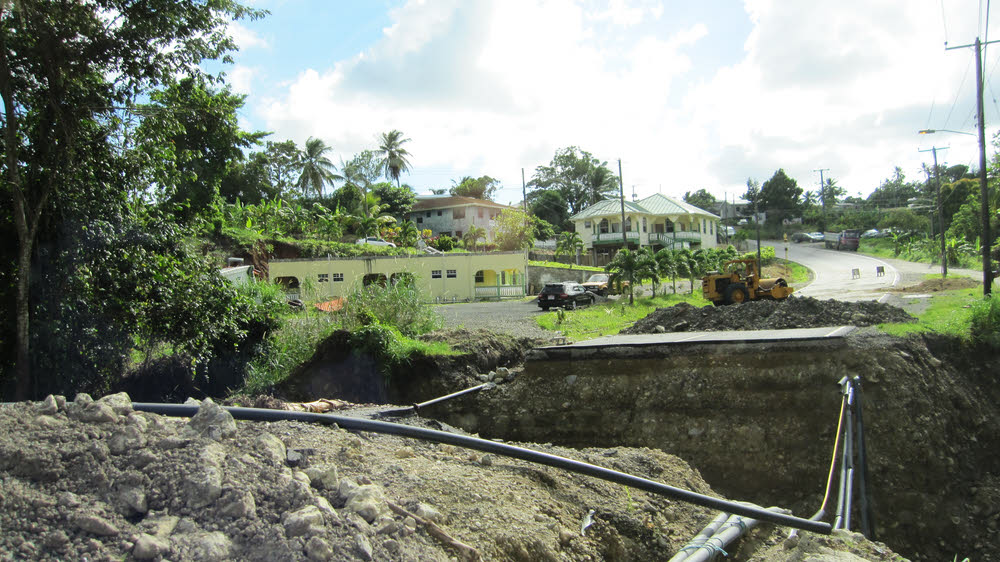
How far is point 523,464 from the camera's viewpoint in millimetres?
4387

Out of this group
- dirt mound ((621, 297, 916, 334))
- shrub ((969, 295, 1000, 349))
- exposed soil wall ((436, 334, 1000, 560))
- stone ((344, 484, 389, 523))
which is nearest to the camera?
stone ((344, 484, 389, 523))

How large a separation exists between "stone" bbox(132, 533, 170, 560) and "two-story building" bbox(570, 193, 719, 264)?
183 feet

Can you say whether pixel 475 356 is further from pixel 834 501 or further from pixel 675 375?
pixel 834 501

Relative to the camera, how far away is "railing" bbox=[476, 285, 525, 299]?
36.9m

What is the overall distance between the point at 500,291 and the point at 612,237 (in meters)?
24.4

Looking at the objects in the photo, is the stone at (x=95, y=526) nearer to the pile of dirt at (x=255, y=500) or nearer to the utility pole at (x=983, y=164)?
the pile of dirt at (x=255, y=500)

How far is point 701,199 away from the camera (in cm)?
10012

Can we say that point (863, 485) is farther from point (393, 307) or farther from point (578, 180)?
point (578, 180)

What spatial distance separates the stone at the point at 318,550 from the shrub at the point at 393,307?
33.7ft

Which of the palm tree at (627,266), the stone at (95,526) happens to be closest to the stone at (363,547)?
the stone at (95,526)

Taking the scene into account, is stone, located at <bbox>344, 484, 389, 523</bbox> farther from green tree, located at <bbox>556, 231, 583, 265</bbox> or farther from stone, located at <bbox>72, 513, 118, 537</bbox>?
green tree, located at <bbox>556, 231, 583, 265</bbox>

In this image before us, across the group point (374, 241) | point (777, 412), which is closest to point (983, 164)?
point (777, 412)

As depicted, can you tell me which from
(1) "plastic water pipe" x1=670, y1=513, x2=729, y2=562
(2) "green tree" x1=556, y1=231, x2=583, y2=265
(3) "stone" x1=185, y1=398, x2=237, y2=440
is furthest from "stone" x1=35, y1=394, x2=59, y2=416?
(2) "green tree" x1=556, y1=231, x2=583, y2=265

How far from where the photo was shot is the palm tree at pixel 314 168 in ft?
184
